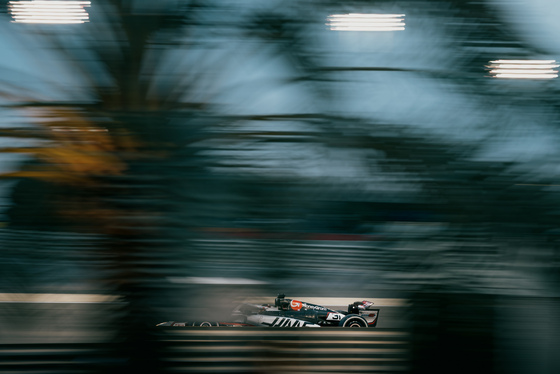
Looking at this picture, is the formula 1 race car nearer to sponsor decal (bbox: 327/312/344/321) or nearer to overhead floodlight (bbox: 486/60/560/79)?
sponsor decal (bbox: 327/312/344/321)

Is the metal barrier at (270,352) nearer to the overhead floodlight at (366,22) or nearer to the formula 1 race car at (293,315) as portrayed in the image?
the formula 1 race car at (293,315)

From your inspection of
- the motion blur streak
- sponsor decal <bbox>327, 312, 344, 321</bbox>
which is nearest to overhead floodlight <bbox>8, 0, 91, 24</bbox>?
the motion blur streak

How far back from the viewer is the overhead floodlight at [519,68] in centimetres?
112

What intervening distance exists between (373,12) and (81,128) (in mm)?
896

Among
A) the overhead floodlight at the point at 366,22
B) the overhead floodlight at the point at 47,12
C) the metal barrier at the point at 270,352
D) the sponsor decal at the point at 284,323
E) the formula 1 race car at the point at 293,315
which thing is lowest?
the metal barrier at the point at 270,352

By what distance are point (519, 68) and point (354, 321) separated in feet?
2.89

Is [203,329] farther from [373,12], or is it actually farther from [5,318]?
[373,12]

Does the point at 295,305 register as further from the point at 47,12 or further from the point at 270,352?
the point at 47,12

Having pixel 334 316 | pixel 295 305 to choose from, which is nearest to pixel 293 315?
pixel 295 305

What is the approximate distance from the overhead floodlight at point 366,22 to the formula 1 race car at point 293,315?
80 cm

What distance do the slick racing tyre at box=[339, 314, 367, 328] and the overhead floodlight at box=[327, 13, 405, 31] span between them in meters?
0.85

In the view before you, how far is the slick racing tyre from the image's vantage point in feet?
3.76

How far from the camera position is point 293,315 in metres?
1.15

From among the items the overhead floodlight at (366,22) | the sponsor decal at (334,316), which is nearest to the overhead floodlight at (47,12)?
the overhead floodlight at (366,22)
